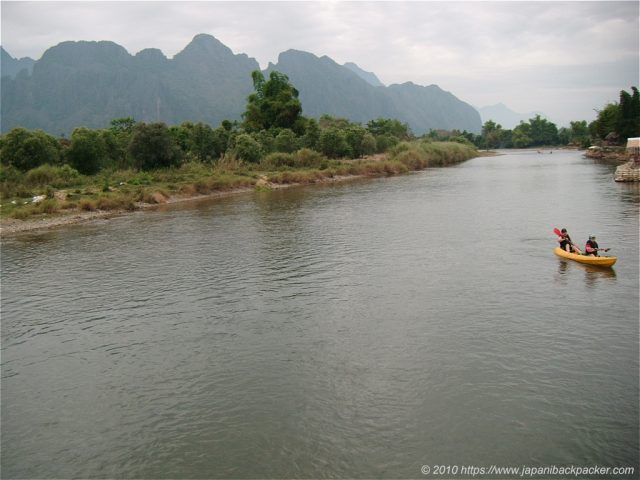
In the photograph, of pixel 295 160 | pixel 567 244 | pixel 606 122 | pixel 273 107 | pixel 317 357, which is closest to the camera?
pixel 317 357

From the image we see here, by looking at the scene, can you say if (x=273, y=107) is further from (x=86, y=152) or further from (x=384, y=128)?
(x=86, y=152)

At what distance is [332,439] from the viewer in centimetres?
1079

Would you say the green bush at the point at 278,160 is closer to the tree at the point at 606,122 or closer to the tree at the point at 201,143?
the tree at the point at 201,143

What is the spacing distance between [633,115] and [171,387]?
118544mm

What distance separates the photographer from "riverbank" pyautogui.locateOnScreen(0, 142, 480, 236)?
128 ft

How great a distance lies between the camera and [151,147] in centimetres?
5838

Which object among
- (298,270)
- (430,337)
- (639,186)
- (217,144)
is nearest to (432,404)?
(430,337)

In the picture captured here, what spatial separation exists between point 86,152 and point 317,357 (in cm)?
4943

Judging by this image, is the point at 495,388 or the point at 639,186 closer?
the point at 495,388

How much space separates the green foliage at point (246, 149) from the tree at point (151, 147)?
10793 mm

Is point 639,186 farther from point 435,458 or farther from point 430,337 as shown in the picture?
point 435,458

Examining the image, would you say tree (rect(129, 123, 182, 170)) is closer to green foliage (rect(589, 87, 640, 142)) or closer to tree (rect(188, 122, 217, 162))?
tree (rect(188, 122, 217, 162))

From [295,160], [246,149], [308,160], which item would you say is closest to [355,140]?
[308,160]
